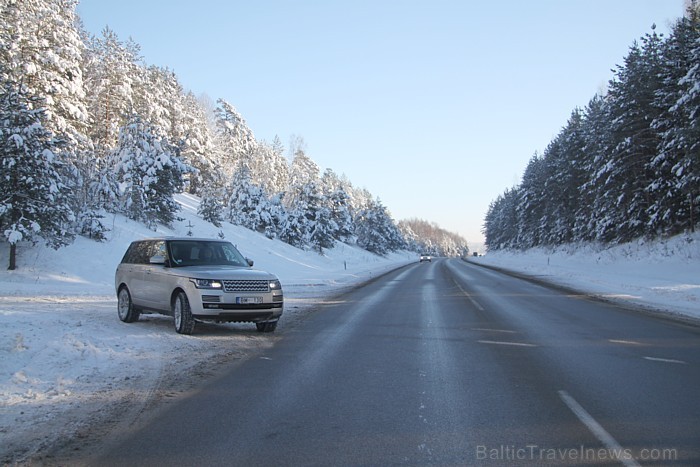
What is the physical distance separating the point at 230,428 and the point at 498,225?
108m

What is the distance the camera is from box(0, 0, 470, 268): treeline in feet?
63.7

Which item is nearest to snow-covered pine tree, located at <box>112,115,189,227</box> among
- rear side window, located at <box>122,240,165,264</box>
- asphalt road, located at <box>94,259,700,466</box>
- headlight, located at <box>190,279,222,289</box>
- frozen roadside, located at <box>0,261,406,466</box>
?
frozen roadside, located at <box>0,261,406,466</box>

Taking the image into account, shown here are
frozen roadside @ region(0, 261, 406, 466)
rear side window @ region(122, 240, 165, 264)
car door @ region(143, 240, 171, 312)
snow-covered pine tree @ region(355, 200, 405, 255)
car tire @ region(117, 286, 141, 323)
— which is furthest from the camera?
snow-covered pine tree @ region(355, 200, 405, 255)

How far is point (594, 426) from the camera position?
4844 millimetres

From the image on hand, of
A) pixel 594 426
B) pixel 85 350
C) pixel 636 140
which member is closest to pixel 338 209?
pixel 636 140

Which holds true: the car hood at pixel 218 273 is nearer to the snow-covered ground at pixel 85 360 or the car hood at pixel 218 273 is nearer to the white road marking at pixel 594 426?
the snow-covered ground at pixel 85 360

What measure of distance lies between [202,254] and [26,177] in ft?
39.0

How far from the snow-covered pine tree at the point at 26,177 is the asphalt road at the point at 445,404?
1391 cm

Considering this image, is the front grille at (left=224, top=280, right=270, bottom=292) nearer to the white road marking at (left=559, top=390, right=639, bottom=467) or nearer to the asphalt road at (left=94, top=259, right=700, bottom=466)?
the asphalt road at (left=94, top=259, right=700, bottom=466)

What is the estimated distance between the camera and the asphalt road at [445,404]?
429 cm

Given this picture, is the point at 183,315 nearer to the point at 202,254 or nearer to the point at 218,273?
the point at 218,273

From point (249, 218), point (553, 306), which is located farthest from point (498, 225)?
point (553, 306)

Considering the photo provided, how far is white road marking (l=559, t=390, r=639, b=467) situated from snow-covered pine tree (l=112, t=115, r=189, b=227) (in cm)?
3037

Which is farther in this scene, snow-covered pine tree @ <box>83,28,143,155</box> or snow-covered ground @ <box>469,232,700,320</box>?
snow-covered pine tree @ <box>83,28,143,155</box>
